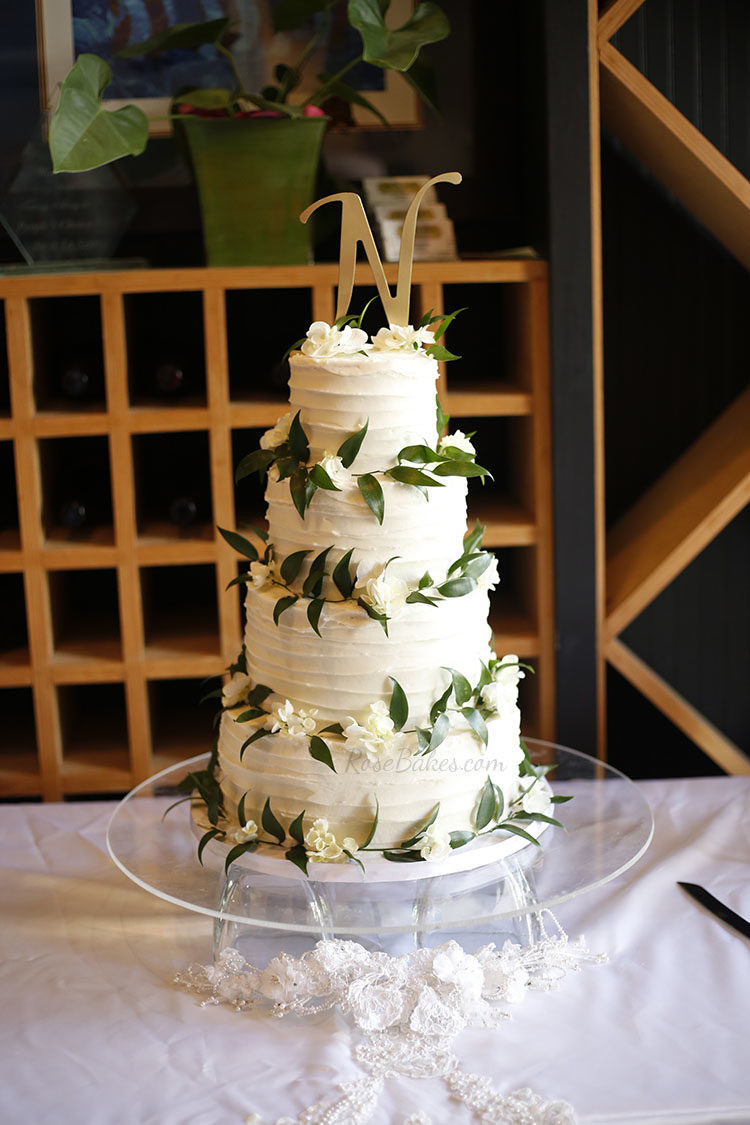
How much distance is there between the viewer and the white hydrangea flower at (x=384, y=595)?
1.29 m

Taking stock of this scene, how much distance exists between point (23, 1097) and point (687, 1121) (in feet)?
2.24

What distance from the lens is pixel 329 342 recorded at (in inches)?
53.4

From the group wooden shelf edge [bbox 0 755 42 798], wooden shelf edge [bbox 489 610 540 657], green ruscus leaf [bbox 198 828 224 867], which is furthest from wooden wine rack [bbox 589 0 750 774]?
wooden shelf edge [bbox 0 755 42 798]

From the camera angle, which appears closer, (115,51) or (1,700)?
(115,51)

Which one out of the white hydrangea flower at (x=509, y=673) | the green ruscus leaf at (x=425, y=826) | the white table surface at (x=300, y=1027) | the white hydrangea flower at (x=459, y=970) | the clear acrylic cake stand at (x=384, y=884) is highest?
the white hydrangea flower at (x=509, y=673)

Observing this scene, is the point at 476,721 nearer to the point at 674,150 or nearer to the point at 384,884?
the point at 384,884

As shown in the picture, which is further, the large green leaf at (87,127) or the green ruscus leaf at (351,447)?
the large green leaf at (87,127)

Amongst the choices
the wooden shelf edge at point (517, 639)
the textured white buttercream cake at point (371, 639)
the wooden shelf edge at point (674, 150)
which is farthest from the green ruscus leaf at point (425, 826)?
the wooden shelf edge at point (674, 150)

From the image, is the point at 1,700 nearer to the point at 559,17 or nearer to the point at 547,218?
the point at 547,218

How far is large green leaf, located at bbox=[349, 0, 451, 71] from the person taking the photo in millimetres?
1769

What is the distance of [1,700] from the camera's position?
7.84ft

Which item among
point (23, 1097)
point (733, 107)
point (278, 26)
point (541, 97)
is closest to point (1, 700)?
point (23, 1097)

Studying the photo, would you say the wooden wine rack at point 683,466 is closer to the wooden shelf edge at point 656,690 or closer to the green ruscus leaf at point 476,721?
the wooden shelf edge at point 656,690

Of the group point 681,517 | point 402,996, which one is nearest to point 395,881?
point 402,996
